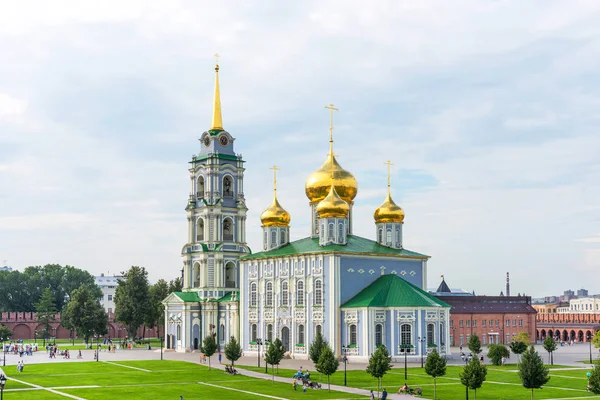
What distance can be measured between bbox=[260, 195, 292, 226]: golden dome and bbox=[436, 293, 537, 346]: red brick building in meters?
31.2

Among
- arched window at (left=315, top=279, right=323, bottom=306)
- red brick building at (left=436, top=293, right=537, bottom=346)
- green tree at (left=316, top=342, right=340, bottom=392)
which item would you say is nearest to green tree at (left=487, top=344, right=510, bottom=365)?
arched window at (left=315, top=279, right=323, bottom=306)

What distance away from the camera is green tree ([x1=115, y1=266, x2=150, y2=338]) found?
9844 cm

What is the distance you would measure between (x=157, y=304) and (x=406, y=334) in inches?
1860

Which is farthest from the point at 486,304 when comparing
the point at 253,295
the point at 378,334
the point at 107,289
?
the point at 107,289

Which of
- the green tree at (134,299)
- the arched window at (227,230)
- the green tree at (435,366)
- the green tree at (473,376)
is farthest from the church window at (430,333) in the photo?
the green tree at (134,299)

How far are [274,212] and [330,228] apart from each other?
10806 millimetres

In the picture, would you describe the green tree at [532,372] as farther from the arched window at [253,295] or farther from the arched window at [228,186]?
the arched window at [228,186]

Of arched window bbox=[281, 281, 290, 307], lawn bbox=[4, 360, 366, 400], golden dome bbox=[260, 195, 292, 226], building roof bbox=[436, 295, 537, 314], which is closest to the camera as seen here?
lawn bbox=[4, 360, 366, 400]

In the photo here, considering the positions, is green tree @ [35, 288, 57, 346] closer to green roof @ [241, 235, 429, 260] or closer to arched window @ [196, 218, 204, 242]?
arched window @ [196, 218, 204, 242]

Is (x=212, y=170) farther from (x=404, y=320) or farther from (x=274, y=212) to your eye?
(x=404, y=320)

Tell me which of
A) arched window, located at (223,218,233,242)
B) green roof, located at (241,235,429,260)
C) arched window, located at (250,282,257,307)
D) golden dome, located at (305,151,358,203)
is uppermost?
golden dome, located at (305,151,358,203)

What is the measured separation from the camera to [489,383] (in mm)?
48188

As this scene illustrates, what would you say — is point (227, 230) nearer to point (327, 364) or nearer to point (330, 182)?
point (330, 182)

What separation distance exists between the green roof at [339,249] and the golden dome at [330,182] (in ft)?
13.5
